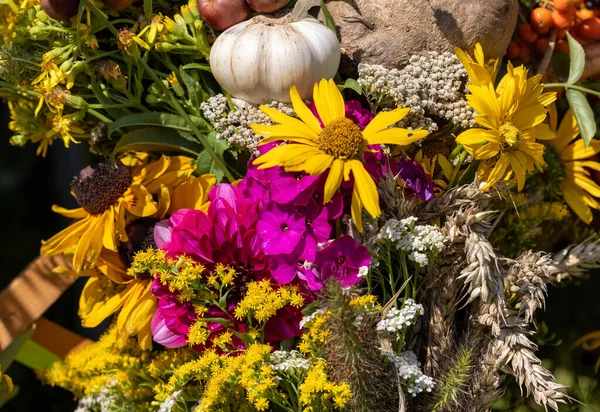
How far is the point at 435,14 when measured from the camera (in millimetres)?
1073

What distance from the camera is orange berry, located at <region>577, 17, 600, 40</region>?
1.26 metres

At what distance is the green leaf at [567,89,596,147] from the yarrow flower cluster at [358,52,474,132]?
0.18 meters

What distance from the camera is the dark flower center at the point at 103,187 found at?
1094 mm

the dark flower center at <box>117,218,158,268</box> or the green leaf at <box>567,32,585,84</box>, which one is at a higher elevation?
the dark flower center at <box>117,218,158,268</box>


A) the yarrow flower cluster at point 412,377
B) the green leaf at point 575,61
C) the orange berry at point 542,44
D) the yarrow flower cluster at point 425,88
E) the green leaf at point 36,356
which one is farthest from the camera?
the green leaf at point 36,356

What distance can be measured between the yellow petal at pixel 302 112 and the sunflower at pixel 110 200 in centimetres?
24

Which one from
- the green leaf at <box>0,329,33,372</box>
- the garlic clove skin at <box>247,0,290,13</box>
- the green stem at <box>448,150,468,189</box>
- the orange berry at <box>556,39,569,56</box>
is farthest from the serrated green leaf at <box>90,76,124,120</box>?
the orange berry at <box>556,39,569,56</box>

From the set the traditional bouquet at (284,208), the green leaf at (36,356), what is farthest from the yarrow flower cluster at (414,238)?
the green leaf at (36,356)

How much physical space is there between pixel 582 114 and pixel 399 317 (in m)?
0.47

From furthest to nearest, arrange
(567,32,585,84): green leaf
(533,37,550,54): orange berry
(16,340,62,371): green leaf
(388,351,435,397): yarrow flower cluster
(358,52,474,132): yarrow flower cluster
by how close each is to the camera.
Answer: (16,340,62,371): green leaf < (533,37,550,54): orange berry < (567,32,585,84): green leaf < (358,52,474,132): yarrow flower cluster < (388,351,435,397): yarrow flower cluster

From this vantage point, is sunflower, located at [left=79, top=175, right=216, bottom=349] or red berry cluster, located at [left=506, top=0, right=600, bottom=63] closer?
sunflower, located at [left=79, top=175, right=216, bottom=349]

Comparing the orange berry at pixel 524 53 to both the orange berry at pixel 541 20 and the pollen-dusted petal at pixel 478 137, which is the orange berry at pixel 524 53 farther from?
the pollen-dusted petal at pixel 478 137

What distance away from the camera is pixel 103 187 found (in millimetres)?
1096

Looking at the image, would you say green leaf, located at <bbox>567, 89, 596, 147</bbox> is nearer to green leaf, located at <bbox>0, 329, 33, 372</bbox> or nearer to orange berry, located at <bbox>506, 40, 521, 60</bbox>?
orange berry, located at <bbox>506, 40, 521, 60</bbox>
